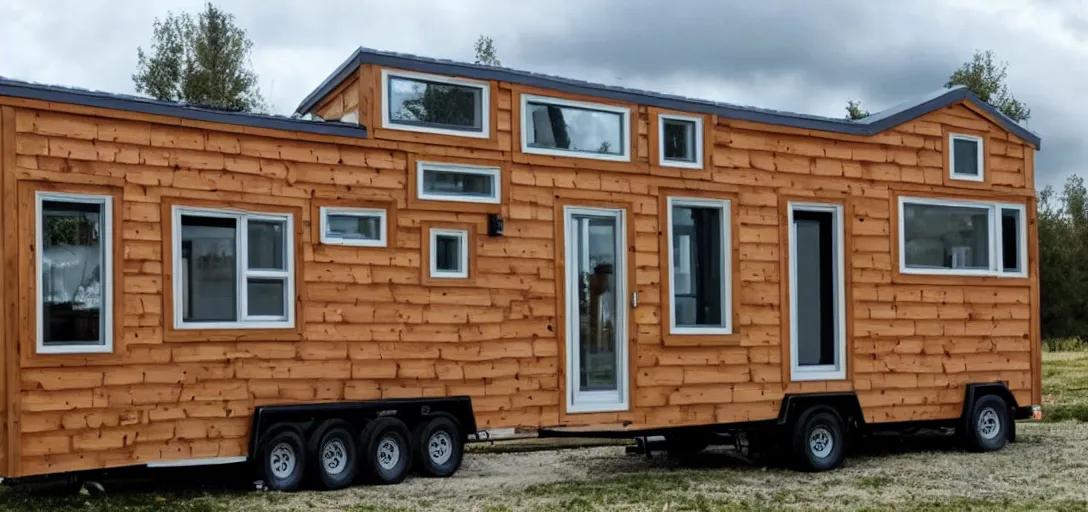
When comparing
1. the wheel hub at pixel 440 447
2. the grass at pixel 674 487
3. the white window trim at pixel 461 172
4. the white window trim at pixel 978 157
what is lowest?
the grass at pixel 674 487

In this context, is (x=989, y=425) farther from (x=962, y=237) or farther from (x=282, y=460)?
(x=282, y=460)

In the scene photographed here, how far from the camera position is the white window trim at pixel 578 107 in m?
11.0

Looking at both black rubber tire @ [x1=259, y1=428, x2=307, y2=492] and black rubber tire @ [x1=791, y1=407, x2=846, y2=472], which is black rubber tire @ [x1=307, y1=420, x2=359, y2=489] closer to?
black rubber tire @ [x1=259, y1=428, x2=307, y2=492]

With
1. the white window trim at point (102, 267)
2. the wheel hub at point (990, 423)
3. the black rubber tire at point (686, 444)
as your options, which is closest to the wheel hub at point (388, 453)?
the white window trim at point (102, 267)

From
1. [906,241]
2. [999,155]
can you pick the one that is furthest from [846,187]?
[999,155]

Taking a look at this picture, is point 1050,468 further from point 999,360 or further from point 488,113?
point 488,113

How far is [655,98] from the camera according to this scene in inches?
457

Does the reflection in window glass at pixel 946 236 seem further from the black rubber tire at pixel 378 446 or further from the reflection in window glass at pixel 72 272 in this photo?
the reflection in window glass at pixel 72 272

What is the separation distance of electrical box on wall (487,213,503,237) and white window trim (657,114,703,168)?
1875mm

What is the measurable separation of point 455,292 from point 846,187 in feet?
15.0

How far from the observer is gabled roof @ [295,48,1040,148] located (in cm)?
1046

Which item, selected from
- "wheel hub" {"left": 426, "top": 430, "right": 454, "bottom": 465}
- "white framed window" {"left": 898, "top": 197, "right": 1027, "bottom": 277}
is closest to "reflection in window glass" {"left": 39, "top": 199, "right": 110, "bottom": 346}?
"wheel hub" {"left": 426, "top": 430, "right": 454, "bottom": 465}

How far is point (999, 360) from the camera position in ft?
43.8

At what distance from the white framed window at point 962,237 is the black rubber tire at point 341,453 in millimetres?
6281
